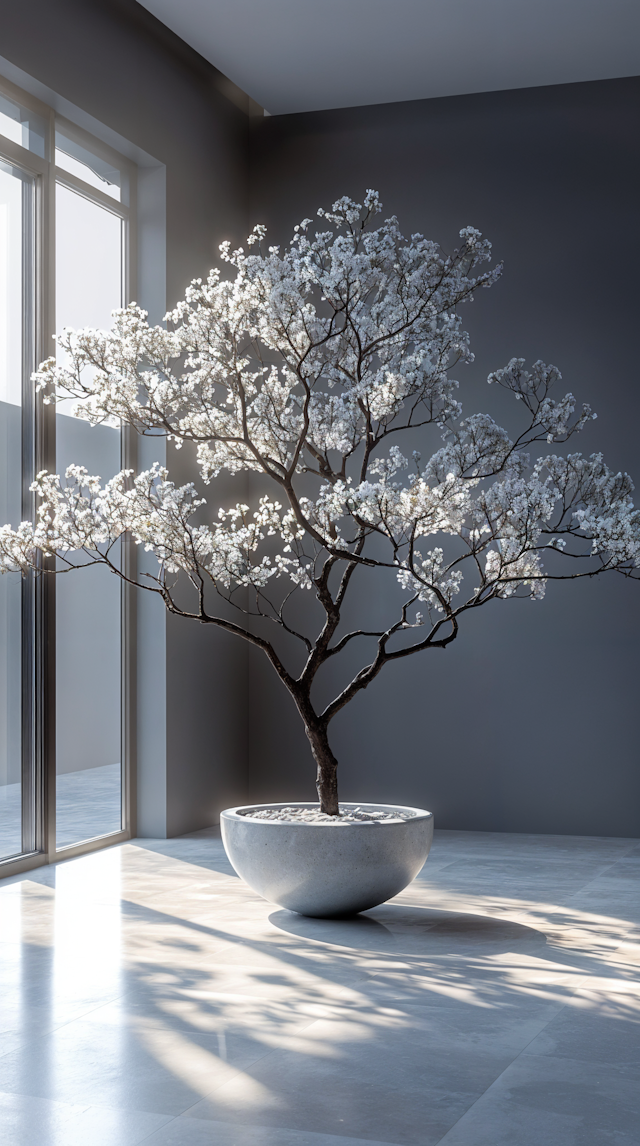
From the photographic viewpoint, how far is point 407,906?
4207 millimetres

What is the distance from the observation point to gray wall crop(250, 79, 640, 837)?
594 cm

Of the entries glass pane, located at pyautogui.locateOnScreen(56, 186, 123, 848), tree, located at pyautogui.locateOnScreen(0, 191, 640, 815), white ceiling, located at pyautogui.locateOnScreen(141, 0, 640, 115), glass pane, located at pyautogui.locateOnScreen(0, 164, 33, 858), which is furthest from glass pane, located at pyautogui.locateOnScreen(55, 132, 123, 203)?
tree, located at pyautogui.locateOnScreen(0, 191, 640, 815)

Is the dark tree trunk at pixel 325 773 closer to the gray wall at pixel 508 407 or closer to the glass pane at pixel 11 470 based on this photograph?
the glass pane at pixel 11 470

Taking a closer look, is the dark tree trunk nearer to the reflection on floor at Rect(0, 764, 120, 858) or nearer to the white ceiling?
the reflection on floor at Rect(0, 764, 120, 858)

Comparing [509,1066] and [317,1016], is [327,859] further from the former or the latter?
[509,1066]

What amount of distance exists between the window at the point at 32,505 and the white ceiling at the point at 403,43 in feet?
2.84

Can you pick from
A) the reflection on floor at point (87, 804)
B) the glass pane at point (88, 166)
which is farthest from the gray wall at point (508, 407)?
the glass pane at point (88, 166)

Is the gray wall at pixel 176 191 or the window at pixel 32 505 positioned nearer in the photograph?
the window at pixel 32 505

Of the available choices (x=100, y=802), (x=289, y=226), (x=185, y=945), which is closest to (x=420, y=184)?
(x=289, y=226)

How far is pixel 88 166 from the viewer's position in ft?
18.1

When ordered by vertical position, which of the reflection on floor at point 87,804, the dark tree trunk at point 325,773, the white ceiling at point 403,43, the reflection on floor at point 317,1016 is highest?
the white ceiling at point 403,43

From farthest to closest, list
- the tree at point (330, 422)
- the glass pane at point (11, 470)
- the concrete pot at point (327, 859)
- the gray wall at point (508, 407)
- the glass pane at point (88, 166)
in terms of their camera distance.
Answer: the gray wall at point (508, 407), the glass pane at point (88, 166), the glass pane at point (11, 470), the concrete pot at point (327, 859), the tree at point (330, 422)

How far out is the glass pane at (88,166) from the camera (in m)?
5.32

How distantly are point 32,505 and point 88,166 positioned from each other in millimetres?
1748
